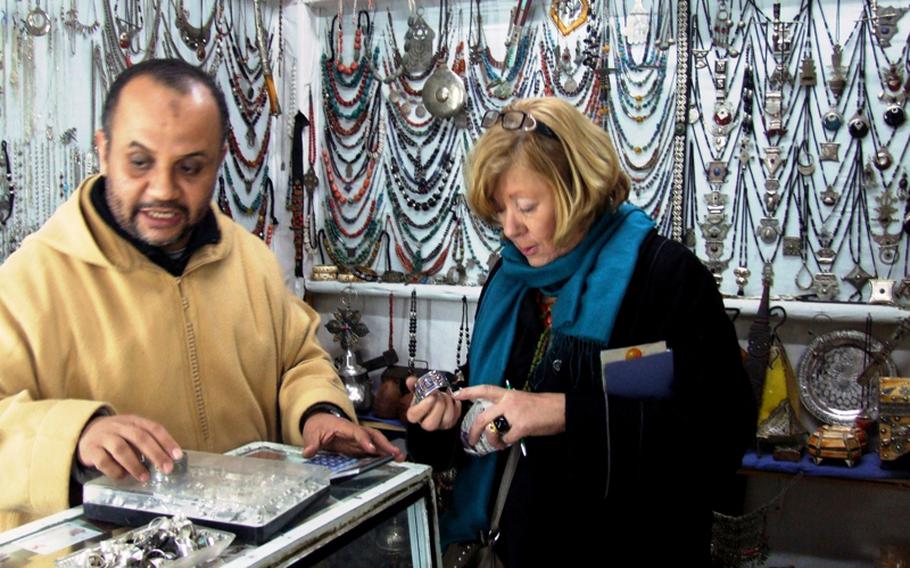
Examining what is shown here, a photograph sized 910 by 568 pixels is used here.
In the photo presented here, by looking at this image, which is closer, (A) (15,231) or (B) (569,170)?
(B) (569,170)

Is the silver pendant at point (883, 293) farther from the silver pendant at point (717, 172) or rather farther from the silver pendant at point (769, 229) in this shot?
the silver pendant at point (717, 172)

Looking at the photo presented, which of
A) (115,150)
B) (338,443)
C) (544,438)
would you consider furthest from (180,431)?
(544,438)

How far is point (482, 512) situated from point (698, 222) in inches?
102

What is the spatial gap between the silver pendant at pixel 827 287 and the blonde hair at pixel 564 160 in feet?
A: 7.59

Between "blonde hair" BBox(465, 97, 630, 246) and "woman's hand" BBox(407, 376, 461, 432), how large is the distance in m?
0.47

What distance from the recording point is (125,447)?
4.33 feet

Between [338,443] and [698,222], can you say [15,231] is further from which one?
[698,222]

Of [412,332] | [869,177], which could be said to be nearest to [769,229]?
[869,177]

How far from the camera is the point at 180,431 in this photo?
176 cm

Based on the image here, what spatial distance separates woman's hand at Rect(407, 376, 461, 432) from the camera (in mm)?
1831

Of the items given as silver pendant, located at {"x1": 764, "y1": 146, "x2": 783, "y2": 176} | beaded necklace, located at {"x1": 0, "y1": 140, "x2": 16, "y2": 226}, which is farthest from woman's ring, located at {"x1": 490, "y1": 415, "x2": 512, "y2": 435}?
silver pendant, located at {"x1": 764, "y1": 146, "x2": 783, "y2": 176}

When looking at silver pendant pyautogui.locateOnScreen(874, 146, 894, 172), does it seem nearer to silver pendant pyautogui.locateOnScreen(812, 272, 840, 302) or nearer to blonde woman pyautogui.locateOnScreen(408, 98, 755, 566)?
silver pendant pyautogui.locateOnScreen(812, 272, 840, 302)

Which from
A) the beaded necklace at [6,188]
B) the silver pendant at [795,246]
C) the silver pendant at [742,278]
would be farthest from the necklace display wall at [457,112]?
the beaded necklace at [6,188]

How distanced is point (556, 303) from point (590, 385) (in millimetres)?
224
